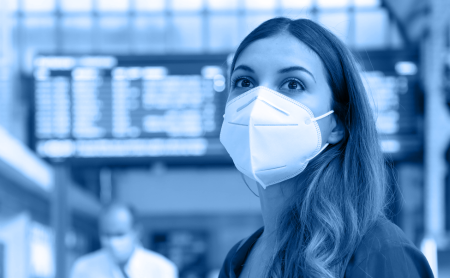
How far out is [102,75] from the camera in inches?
181

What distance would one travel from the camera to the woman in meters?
1.04

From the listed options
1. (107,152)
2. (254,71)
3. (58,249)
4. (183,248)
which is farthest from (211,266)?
(254,71)

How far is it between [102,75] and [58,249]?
1.50 m

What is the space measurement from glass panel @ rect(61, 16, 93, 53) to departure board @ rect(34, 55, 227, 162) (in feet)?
4.04

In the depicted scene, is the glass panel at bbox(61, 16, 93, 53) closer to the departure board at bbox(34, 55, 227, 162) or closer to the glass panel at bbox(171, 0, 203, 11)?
the glass panel at bbox(171, 0, 203, 11)

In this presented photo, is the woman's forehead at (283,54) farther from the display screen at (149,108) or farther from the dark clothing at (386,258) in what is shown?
the display screen at (149,108)

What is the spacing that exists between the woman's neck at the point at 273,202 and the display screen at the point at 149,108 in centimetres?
328

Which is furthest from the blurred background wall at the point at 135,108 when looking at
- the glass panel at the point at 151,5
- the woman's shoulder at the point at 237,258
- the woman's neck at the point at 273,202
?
the woman's neck at the point at 273,202

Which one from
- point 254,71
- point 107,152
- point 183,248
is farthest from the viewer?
point 183,248

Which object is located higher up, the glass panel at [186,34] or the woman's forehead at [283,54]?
the glass panel at [186,34]

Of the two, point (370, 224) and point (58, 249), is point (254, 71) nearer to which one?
point (370, 224)

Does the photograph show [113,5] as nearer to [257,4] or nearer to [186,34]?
[186,34]

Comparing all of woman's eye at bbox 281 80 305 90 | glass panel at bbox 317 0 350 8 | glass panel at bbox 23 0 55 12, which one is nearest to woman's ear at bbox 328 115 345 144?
woman's eye at bbox 281 80 305 90

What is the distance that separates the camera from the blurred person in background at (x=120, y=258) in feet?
12.4
